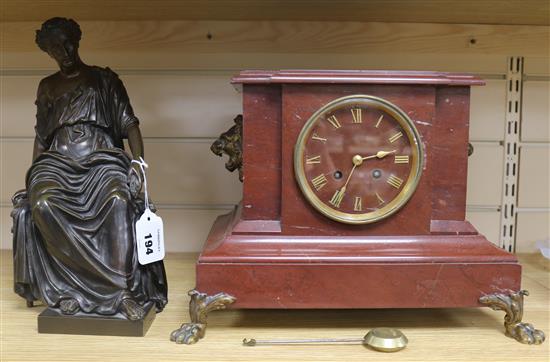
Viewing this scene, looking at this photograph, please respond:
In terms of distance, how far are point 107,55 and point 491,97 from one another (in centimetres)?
111

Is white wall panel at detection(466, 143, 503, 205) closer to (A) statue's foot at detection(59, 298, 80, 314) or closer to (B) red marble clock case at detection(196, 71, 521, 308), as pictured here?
(B) red marble clock case at detection(196, 71, 521, 308)

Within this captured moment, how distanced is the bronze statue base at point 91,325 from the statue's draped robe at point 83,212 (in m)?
0.02

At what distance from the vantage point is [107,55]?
1575 mm

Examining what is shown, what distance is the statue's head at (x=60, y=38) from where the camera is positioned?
3.72 feet

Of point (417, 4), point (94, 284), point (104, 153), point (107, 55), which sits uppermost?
point (417, 4)

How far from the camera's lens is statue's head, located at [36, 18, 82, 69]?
1.13 m

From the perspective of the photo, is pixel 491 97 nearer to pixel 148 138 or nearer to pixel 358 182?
pixel 358 182

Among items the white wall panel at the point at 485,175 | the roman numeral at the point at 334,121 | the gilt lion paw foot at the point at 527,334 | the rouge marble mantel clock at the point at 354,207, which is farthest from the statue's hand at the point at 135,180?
the white wall panel at the point at 485,175

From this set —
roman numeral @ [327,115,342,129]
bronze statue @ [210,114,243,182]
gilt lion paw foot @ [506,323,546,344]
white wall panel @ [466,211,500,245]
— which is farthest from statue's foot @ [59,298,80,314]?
white wall panel @ [466,211,500,245]

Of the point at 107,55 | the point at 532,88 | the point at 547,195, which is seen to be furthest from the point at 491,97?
the point at 107,55

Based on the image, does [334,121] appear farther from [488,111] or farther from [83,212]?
[488,111]

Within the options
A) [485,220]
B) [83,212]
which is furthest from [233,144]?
[485,220]

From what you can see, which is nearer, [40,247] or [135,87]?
[40,247]

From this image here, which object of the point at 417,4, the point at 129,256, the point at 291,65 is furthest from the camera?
the point at 291,65
